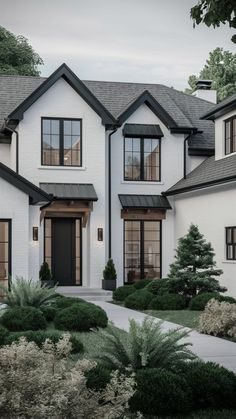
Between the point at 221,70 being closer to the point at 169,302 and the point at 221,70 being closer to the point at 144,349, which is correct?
the point at 169,302

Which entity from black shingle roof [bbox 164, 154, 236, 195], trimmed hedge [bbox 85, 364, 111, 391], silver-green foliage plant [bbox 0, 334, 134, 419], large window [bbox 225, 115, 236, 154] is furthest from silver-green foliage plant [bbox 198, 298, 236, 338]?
large window [bbox 225, 115, 236, 154]

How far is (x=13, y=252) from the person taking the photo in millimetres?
20609

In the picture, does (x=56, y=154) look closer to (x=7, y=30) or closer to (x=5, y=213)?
(x=5, y=213)

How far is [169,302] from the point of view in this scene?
1881cm

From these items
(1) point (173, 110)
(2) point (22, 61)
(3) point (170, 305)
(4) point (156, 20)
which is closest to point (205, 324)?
(3) point (170, 305)

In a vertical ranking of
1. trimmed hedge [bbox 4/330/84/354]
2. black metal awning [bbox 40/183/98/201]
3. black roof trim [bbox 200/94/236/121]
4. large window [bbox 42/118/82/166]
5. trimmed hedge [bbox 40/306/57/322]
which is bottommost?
trimmed hedge [bbox 40/306/57/322]

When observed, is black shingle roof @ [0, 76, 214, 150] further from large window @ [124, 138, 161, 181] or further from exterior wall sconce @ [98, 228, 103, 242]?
exterior wall sconce @ [98, 228, 103, 242]

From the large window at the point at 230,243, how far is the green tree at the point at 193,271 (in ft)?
6.20

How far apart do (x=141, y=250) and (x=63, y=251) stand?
3045 mm

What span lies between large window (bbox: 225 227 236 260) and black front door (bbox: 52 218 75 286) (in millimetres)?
6356

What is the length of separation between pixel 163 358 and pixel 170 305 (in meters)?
10.2

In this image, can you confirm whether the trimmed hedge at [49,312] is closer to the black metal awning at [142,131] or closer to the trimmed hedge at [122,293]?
the trimmed hedge at [122,293]

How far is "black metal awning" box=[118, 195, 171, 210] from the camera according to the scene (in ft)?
85.8

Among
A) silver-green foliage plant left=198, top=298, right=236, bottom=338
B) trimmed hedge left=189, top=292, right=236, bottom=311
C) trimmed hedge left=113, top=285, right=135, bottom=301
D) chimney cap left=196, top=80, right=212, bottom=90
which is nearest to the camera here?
silver-green foliage plant left=198, top=298, right=236, bottom=338
